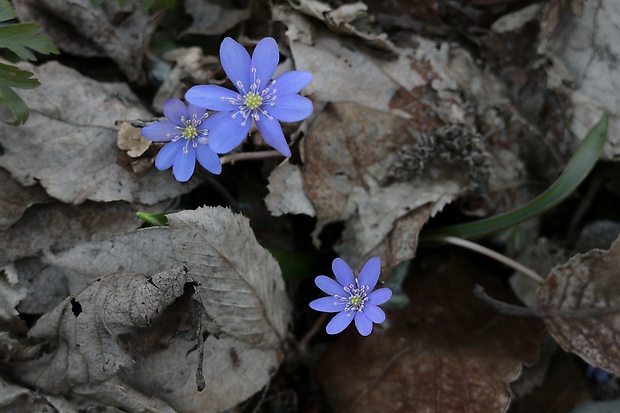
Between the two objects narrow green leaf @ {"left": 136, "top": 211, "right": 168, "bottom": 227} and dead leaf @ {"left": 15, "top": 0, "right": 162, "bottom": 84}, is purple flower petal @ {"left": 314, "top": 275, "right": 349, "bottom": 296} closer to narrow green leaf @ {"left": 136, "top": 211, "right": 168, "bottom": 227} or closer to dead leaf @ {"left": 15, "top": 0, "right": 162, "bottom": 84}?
narrow green leaf @ {"left": 136, "top": 211, "right": 168, "bottom": 227}

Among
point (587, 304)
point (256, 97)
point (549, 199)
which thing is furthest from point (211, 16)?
point (587, 304)

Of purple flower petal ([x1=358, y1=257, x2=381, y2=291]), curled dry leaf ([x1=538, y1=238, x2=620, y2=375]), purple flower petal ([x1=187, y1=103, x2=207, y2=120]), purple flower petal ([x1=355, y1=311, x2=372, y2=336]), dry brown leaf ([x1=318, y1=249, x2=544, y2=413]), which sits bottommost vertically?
dry brown leaf ([x1=318, y1=249, x2=544, y2=413])

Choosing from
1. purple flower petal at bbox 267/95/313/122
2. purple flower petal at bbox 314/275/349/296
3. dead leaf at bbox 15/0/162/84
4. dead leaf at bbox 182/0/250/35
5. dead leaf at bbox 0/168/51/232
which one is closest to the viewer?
purple flower petal at bbox 267/95/313/122

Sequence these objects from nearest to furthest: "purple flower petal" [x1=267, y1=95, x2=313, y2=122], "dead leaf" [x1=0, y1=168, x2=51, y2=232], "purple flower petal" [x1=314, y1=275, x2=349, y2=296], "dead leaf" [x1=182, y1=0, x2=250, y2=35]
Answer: "purple flower petal" [x1=267, y1=95, x2=313, y2=122] → "purple flower petal" [x1=314, y1=275, x2=349, y2=296] → "dead leaf" [x1=0, y1=168, x2=51, y2=232] → "dead leaf" [x1=182, y1=0, x2=250, y2=35]

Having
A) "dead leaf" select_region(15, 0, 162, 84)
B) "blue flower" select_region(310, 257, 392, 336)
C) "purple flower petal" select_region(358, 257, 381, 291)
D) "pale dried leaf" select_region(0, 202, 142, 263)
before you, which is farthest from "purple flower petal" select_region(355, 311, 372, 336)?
"dead leaf" select_region(15, 0, 162, 84)

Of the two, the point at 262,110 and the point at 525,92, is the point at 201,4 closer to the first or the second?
the point at 262,110

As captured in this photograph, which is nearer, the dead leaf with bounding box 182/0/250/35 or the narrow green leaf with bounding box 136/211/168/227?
the narrow green leaf with bounding box 136/211/168/227
